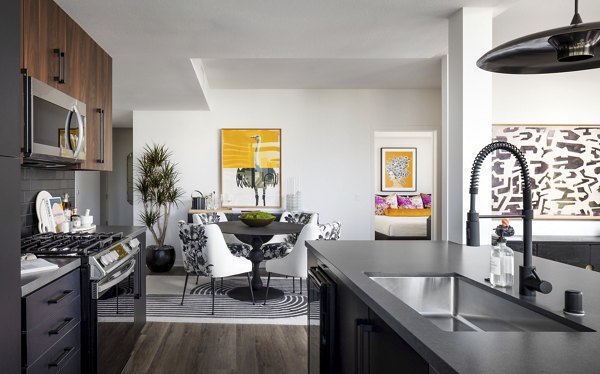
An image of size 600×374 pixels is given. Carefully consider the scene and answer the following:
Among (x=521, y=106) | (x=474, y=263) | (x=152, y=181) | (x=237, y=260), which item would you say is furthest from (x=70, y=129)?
(x=521, y=106)

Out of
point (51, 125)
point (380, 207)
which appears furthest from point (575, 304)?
point (380, 207)

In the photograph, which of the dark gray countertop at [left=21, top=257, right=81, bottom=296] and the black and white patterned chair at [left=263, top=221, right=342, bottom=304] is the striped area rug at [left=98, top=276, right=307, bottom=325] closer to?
the black and white patterned chair at [left=263, top=221, right=342, bottom=304]

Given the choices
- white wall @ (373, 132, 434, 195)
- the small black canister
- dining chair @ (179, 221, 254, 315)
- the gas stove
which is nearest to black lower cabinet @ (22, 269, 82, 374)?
the gas stove

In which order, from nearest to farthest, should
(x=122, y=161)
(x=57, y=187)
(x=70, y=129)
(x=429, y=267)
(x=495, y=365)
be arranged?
1. (x=495, y=365)
2. (x=429, y=267)
3. (x=70, y=129)
4. (x=57, y=187)
5. (x=122, y=161)

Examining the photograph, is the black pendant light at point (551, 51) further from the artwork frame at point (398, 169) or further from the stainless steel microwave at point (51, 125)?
the artwork frame at point (398, 169)

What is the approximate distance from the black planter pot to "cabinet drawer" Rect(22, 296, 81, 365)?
370cm

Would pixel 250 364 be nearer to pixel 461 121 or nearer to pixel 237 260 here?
pixel 237 260

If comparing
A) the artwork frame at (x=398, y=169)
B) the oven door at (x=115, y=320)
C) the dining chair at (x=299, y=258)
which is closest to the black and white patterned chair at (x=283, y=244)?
the dining chair at (x=299, y=258)

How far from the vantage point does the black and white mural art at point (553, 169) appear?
4.71m

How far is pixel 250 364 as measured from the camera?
283 centimetres

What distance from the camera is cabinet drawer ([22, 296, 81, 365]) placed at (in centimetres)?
152

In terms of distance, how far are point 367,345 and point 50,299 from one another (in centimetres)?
126

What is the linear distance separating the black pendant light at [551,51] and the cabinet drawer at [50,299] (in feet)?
6.21

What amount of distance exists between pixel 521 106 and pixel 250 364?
13.1 feet
